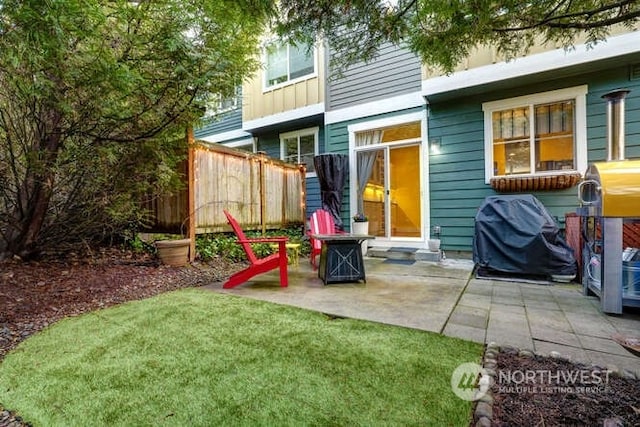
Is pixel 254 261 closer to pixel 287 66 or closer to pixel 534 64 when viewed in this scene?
pixel 534 64

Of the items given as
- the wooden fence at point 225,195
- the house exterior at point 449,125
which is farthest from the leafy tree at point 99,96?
the house exterior at point 449,125

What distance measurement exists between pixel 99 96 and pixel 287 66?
16.9 feet

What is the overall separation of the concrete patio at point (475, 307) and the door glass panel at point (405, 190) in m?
2.84

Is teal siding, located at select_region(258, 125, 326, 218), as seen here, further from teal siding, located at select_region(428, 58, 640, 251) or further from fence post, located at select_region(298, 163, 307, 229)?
teal siding, located at select_region(428, 58, 640, 251)

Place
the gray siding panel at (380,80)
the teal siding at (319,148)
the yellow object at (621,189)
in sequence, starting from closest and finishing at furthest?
1. the yellow object at (621,189)
2. the gray siding panel at (380,80)
3. the teal siding at (319,148)

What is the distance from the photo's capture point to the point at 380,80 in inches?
235

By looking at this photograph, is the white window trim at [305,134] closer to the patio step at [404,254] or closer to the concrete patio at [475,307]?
the patio step at [404,254]

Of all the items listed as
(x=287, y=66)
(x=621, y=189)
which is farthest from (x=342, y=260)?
(x=287, y=66)

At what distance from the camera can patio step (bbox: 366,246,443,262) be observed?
5.11 m

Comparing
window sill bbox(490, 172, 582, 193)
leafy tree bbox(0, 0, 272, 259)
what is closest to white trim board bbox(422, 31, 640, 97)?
window sill bbox(490, 172, 582, 193)

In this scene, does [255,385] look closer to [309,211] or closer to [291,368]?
[291,368]

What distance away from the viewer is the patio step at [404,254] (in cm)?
511

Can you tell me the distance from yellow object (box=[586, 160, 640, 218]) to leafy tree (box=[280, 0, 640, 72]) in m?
1.13

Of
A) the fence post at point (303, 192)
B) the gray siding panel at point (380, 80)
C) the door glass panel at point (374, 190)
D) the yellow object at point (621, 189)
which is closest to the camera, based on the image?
the yellow object at point (621, 189)
